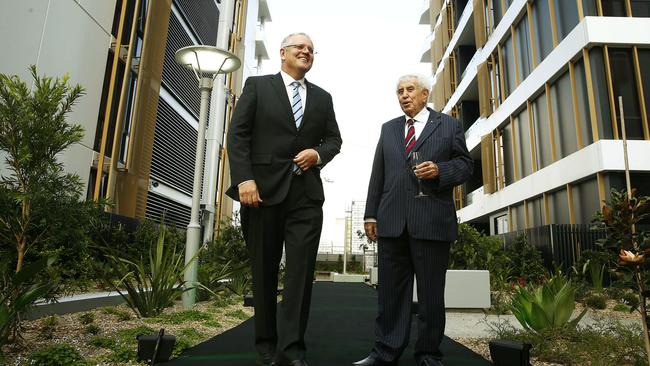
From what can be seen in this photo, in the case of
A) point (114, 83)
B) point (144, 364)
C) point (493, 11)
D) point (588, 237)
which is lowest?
point (144, 364)

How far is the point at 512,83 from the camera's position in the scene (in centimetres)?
1659

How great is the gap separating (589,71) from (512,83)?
5.27 m

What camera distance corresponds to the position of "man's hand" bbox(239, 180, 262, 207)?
96.9 inches

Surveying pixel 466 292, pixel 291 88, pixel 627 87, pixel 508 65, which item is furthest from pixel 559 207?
pixel 291 88

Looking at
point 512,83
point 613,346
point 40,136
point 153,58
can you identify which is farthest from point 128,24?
point 512,83

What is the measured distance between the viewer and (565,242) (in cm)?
1089

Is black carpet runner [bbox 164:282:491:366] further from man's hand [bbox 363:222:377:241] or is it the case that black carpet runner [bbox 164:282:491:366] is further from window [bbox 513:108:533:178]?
window [bbox 513:108:533:178]

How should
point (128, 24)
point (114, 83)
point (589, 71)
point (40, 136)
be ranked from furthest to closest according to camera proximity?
point (589, 71)
point (128, 24)
point (114, 83)
point (40, 136)

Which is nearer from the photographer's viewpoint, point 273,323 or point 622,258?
point 622,258

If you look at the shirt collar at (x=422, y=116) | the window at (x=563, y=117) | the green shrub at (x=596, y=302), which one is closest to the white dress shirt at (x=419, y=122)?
the shirt collar at (x=422, y=116)

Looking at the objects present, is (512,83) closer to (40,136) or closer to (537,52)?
(537,52)

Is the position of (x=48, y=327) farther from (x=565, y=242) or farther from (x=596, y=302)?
(x=565, y=242)

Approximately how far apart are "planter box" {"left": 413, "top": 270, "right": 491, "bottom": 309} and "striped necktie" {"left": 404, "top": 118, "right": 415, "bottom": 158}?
4.29 meters


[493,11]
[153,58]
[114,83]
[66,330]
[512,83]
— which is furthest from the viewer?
[493,11]
